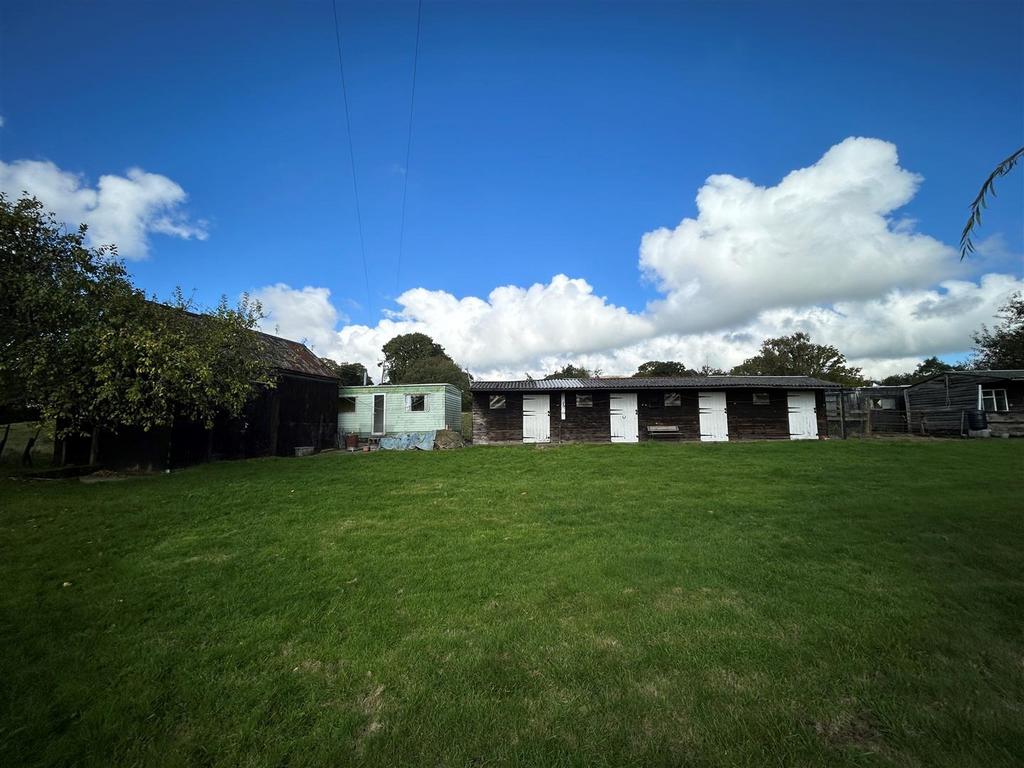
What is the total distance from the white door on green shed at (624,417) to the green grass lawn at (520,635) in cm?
1414

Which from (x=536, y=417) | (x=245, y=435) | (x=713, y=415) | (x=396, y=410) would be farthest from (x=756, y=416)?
(x=245, y=435)

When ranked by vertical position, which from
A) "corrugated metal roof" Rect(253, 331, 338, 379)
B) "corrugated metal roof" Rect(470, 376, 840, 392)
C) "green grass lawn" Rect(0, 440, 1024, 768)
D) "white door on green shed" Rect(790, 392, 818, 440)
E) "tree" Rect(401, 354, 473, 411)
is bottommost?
"green grass lawn" Rect(0, 440, 1024, 768)

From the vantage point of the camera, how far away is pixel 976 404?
79.9ft

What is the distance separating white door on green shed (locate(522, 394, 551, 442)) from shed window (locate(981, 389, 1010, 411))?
79.0 feet

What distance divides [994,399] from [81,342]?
40.0 m

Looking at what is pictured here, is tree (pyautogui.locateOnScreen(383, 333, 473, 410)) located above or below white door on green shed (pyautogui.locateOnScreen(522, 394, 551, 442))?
above

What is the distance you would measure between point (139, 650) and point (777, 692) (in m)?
A: 5.09

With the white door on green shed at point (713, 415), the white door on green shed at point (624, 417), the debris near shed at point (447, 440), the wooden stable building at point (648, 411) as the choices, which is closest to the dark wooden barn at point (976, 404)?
the wooden stable building at point (648, 411)

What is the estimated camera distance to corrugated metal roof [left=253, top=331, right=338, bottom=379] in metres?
20.8


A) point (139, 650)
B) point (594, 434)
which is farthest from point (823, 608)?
point (594, 434)

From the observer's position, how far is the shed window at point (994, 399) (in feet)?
80.2

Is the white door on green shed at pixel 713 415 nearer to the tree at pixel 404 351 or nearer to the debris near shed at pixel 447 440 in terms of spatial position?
the debris near shed at pixel 447 440

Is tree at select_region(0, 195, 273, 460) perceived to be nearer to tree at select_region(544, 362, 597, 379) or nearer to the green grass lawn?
the green grass lawn

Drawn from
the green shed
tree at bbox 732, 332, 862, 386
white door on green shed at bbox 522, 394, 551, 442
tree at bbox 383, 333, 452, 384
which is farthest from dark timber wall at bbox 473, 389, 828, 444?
tree at bbox 383, 333, 452, 384
